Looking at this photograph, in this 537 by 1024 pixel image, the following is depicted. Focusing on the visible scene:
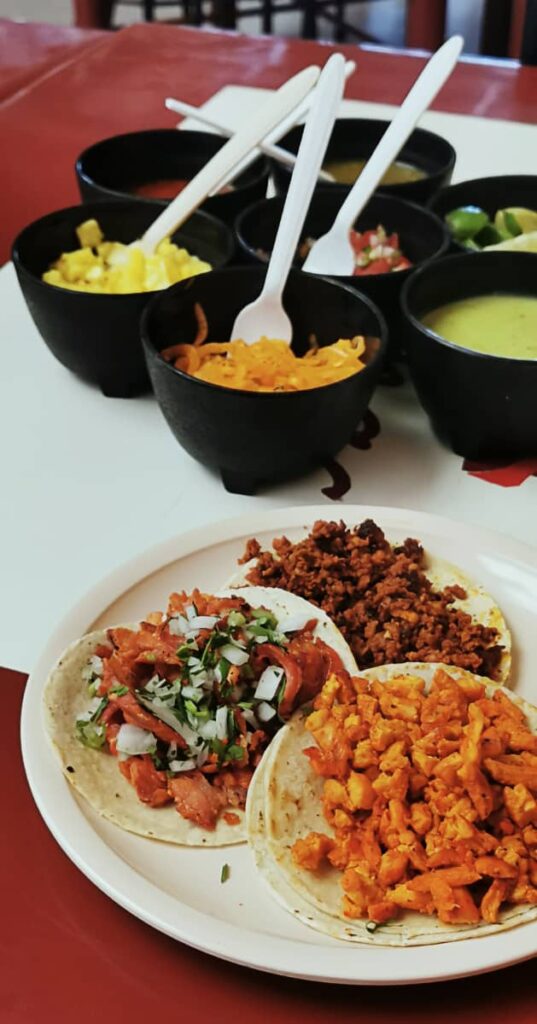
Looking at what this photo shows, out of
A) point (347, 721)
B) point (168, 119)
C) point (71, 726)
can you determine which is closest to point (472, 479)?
point (347, 721)

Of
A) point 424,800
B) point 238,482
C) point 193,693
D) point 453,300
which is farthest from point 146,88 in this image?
point 424,800

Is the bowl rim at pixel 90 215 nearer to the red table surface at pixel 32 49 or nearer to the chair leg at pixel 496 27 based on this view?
the red table surface at pixel 32 49

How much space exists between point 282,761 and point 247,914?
17cm

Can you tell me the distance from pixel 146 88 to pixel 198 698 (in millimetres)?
2593

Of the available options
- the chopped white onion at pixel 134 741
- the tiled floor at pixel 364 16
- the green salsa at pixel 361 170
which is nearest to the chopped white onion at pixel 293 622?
the chopped white onion at pixel 134 741

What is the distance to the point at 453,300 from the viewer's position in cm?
194

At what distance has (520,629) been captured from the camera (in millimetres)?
1395

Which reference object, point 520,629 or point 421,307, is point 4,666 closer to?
point 520,629

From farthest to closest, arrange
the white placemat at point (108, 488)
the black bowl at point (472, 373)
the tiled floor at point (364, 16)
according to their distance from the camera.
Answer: the tiled floor at point (364, 16) < the black bowl at point (472, 373) < the white placemat at point (108, 488)

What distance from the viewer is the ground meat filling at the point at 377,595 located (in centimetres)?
133

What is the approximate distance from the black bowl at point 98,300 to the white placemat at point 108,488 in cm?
7

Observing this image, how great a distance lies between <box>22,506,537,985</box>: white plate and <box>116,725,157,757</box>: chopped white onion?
0.26 ft

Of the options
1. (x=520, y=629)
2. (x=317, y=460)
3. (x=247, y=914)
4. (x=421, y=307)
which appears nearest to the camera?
(x=247, y=914)

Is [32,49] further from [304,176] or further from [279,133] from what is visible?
[304,176]
